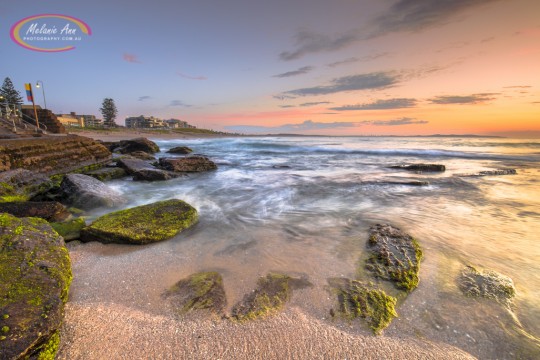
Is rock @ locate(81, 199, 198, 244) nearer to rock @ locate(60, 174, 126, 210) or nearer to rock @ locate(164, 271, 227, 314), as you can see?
rock @ locate(164, 271, 227, 314)

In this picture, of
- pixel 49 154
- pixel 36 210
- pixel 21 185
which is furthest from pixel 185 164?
pixel 36 210

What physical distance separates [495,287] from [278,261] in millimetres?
2608

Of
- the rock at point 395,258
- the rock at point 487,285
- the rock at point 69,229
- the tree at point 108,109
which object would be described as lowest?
the rock at point 487,285

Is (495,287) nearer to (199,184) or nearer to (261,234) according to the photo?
(261,234)

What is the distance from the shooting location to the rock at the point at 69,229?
12.8 ft

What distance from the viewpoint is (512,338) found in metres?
2.28

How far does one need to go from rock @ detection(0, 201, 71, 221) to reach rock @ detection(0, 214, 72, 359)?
1712mm

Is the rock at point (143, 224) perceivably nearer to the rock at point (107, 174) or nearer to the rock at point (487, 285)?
the rock at point (487, 285)

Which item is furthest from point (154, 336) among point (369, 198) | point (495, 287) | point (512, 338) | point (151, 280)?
point (369, 198)

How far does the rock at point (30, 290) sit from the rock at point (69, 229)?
3.96ft

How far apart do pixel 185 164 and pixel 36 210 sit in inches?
299

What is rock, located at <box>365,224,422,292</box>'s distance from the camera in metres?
3.04

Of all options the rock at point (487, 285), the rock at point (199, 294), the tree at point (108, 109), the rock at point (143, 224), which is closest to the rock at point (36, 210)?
the rock at point (143, 224)

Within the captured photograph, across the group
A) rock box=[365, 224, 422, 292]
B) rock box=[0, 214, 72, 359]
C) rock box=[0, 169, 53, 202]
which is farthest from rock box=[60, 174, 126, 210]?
rock box=[365, 224, 422, 292]
